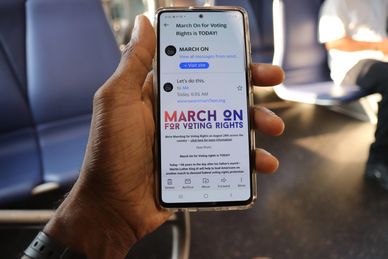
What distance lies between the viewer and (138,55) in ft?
2.26

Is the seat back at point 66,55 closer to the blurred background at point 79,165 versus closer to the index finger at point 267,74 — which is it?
the blurred background at point 79,165

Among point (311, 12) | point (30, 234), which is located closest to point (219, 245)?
point (30, 234)

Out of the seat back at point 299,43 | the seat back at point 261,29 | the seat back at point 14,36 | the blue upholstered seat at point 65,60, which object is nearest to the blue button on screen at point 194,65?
the blue upholstered seat at point 65,60

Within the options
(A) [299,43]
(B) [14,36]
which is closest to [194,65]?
(B) [14,36]

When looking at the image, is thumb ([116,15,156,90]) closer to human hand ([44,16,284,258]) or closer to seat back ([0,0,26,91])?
human hand ([44,16,284,258])

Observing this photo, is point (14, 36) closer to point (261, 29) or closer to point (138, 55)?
point (138, 55)

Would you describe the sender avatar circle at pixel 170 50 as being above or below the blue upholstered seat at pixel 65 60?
above

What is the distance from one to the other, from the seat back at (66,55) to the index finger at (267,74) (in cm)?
85

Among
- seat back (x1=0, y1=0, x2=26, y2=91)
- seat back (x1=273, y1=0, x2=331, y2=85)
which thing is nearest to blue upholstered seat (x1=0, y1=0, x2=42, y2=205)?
seat back (x1=0, y1=0, x2=26, y2=91)

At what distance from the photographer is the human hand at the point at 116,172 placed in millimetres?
680

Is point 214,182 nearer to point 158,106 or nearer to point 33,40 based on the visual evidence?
point 158,106

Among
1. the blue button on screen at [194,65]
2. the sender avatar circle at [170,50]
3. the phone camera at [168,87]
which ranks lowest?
the phone camera at [168,87]

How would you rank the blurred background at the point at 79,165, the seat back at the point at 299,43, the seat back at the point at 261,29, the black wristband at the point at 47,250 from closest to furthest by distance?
the black wristband at the point at 47,250, the blurred background at the point at 79,165, the seat back at the point at 299,43, the seat back at the point at 261,29

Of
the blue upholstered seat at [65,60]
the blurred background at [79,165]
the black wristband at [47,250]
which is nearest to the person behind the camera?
the black wristband at [47,250]
